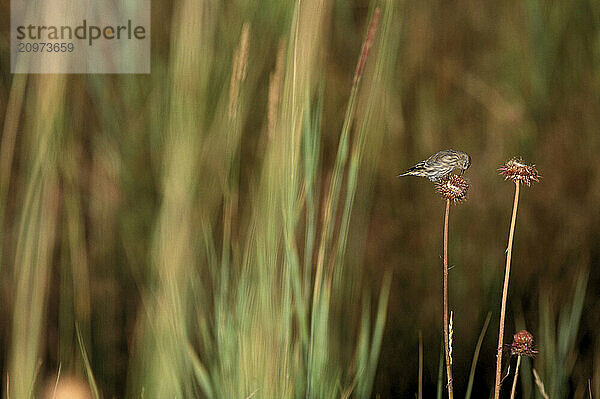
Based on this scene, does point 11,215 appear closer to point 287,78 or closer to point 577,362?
point 287,78

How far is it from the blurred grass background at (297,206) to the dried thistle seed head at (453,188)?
0.16 ft

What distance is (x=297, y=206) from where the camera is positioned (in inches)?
14.4

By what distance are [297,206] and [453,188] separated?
0.09 m

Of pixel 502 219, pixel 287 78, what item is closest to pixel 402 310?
pixel 502 219

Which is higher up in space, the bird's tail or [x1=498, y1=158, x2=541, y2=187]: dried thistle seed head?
the bird's tail

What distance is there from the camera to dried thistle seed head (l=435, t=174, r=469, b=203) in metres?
0.34

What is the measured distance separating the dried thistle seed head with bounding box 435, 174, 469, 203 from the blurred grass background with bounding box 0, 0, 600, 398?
2.0 inches

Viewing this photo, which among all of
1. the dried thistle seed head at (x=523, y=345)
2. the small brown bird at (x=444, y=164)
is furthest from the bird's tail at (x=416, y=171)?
the dried thistle seed head at (x=523, y=345)

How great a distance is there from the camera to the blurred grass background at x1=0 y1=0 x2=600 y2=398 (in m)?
0.37

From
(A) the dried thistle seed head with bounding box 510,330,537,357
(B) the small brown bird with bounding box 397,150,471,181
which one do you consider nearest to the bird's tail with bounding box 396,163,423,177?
(B) the small brown bird with bounding box 397,150,471,181

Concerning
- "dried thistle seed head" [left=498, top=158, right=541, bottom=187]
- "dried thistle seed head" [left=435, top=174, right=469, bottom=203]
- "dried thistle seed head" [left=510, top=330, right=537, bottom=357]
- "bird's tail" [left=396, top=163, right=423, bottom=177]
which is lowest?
"dried thistle seed head" [left=510, top=330, right=537, bottom=357]

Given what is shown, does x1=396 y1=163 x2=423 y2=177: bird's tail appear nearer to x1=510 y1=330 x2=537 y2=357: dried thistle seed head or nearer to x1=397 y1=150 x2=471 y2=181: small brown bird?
x1=397 y1=150 x2=471 y2=181: small brown bird

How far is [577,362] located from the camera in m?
0.48

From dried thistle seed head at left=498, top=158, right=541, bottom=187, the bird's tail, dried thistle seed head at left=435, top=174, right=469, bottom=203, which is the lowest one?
dried thistle seed head at left=435, top=174, right=469, bottom=203
